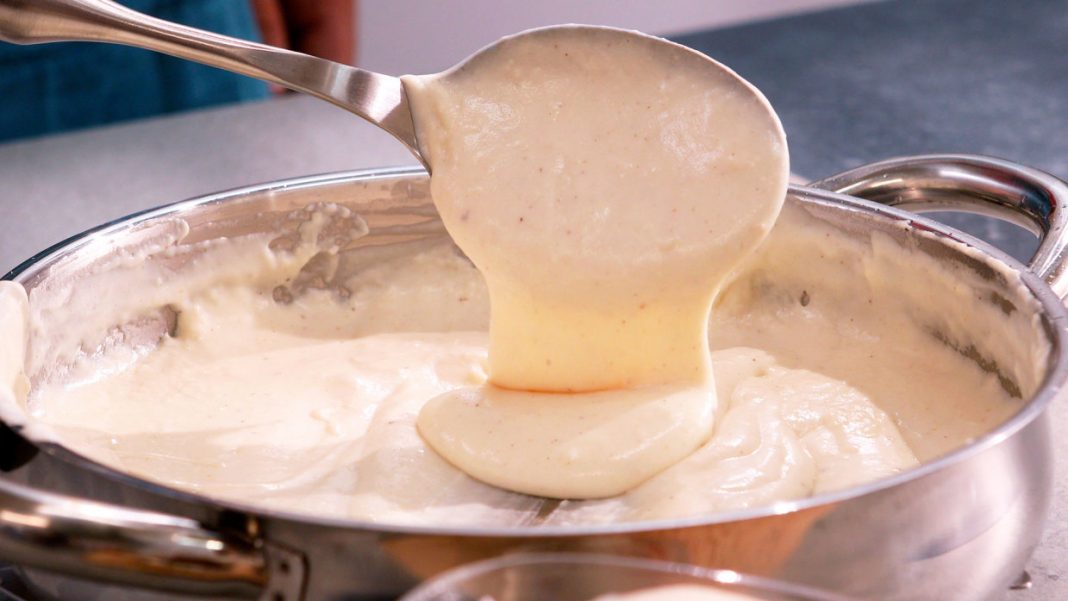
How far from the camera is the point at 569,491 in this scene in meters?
0.87

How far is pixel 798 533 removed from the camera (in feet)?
1.85

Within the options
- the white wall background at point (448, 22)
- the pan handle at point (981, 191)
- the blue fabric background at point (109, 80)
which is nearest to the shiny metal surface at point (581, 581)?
the pan handle at point (981, 191)

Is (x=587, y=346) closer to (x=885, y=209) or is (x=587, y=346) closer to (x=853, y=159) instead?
(x=885, y=209)

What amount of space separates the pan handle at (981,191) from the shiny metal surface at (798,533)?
0.16m

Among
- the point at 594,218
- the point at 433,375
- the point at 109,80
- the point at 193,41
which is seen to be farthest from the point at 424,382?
the point at 109,80

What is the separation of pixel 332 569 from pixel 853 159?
52.9 inches

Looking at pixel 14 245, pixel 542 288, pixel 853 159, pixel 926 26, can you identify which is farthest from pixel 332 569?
pixel 926 26

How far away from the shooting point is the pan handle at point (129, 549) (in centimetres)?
53

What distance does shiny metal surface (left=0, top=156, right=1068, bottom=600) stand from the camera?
0.54 meters

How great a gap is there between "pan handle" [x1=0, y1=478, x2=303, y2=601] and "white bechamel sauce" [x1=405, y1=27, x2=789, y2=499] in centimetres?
35

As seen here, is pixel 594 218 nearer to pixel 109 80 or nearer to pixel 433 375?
pixel 433 375

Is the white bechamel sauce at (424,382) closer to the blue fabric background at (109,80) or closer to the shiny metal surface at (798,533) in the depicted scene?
the shiny metal surface at (798,533)

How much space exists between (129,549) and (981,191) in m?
0.77

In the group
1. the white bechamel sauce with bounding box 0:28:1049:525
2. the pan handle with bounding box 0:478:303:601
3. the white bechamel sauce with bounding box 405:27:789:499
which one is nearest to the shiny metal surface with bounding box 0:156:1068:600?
the pan handle with bounding box 0:478:303:601
